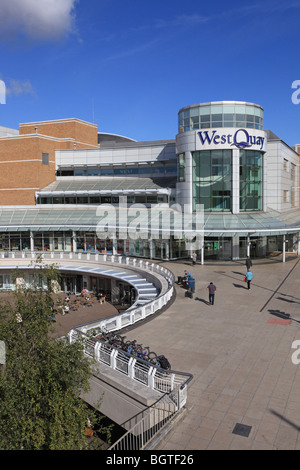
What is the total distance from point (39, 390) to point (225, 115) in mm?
32346

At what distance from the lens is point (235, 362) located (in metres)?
12.4

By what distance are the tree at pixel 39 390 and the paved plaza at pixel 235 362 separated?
7.21ft

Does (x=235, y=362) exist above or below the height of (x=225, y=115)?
below

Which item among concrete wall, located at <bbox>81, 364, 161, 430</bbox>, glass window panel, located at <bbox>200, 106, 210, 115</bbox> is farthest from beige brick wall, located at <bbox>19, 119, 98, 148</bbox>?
concrete wall, located at <bbox>81, 364, 161, 430</bbox>

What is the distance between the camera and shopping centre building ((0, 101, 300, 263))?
35062mm

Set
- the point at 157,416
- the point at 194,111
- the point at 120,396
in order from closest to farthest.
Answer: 1. the point at 157,416
2. the point at 120,396
3. the point at 194,111

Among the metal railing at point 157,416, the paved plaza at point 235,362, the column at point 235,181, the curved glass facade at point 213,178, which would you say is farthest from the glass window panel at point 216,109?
the metal railing at point 157,416

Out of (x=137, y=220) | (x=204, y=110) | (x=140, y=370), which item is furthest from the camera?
(x=137, y=220)

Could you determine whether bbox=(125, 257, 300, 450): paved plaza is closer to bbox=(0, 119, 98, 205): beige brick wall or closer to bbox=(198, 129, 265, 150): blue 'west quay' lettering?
bbox=(198, 129, 265, 150): blue 'west quay' lettering

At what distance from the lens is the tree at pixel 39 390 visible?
7.03 m

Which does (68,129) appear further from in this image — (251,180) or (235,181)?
(251,180)

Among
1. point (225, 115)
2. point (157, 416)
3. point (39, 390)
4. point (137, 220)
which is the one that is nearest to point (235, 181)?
point (225, 115)

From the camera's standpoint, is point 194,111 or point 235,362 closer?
point 235,362

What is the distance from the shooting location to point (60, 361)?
7.88m
